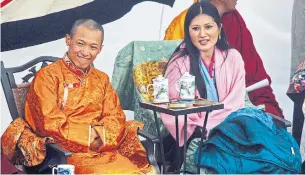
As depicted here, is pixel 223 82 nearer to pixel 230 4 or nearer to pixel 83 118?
pixel 230 4

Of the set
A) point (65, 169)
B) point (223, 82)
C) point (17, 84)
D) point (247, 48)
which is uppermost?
point (247, 48)

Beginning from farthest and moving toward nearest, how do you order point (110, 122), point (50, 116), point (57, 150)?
point (110, 122)
point (50, 116)
point (57, 150)

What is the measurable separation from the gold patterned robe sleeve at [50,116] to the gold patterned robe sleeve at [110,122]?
4.4 inches

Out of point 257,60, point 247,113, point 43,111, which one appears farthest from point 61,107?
point 257,60

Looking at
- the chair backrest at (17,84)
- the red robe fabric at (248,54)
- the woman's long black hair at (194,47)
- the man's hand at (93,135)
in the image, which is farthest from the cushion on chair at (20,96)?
the red robe fabric at (248,54)

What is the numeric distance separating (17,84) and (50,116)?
1.36 ft

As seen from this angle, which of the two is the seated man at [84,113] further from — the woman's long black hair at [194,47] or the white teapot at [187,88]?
the woman's long black hair at [194,47]

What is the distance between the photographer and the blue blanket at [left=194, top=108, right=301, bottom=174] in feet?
14.4

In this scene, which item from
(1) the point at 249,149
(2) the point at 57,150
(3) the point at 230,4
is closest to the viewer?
(2) the point at 57,150

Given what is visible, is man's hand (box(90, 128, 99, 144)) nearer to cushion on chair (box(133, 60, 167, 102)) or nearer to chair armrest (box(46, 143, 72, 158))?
chair armrest (box(46, 143, 72, 158))

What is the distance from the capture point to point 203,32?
4.81 meters

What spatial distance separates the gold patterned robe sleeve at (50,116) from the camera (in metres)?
4.05

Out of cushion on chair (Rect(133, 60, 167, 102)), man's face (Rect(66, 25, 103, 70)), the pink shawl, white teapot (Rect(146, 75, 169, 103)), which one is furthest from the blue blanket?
man's face (Rect(66, 25, 103, 70))

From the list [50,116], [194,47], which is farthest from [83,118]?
[194,47]
